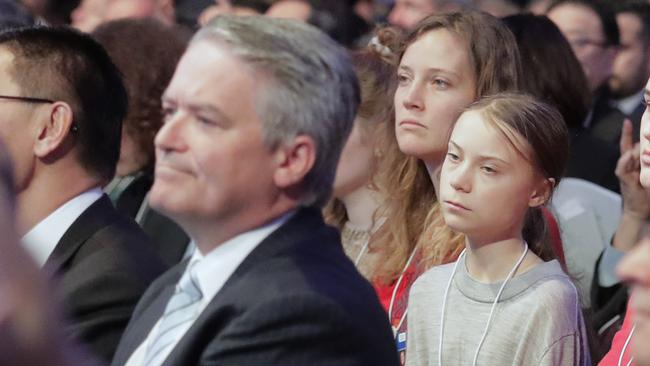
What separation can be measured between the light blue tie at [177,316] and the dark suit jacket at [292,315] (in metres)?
0.11

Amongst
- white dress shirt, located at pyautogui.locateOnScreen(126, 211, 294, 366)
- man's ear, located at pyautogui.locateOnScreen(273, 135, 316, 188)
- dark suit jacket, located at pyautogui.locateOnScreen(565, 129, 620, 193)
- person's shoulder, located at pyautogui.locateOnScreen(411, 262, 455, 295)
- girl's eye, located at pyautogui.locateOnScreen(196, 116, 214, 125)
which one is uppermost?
girl's eye, located at pyautogui.locateOnScreen(196, 116, 214, 125)

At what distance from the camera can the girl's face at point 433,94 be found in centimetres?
393

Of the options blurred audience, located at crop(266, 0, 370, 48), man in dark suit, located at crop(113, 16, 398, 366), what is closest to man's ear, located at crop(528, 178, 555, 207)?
man in dark suit, located at crop(113, 16, 398, 366)

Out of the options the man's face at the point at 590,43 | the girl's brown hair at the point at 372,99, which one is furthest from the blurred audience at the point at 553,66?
the man's face at the point at 590,43

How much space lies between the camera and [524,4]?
1048cm

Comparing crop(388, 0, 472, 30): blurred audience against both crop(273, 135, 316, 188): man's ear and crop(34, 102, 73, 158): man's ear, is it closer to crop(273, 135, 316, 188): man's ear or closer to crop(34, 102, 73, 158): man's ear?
crop(34, 102, 73, 158): man's ear

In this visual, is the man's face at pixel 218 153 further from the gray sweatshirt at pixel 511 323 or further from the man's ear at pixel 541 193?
the man's ear at pixel 541 193

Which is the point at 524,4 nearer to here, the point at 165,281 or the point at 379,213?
the point at 379,213

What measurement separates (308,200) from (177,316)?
0.36 metres

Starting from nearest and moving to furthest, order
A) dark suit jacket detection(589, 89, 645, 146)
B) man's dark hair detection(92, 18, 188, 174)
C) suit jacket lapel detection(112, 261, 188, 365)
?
suit jacket lapel detection(112, 261, 188, 365)
man's dark hair detection(92, 18, 188, 174)
dark suit jacket detection(589, 89, 645, 146)

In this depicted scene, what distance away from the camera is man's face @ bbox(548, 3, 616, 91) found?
7070 mm

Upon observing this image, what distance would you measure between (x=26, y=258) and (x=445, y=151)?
2.85m

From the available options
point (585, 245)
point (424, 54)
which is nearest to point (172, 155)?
point (424, 54)

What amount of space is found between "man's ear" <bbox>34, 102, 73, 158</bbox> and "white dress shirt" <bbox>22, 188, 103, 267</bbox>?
0.58 feet
